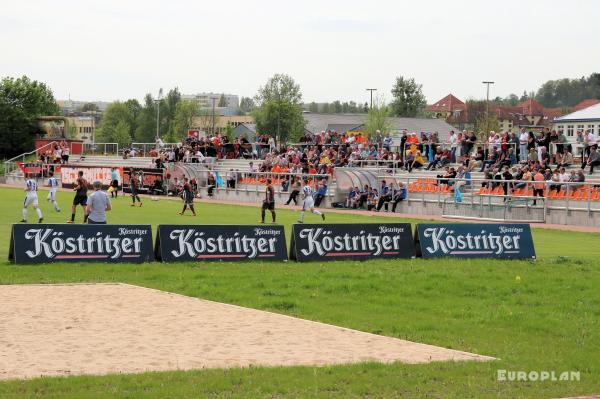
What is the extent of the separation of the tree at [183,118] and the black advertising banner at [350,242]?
135 meters

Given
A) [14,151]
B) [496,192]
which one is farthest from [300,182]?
[14,151]

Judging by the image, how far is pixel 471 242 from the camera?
24.9 meters

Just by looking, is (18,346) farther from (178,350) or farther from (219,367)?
(219,367)

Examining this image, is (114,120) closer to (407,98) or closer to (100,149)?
A: (407,98)

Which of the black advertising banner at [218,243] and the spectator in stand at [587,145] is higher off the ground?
the spectator in stand at [587,145]

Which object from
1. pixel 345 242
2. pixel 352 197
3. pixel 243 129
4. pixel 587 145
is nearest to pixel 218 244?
pixel 345 242

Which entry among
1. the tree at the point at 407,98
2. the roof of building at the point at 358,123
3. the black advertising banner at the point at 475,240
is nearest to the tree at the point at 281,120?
the roof of building at the point at 358,123

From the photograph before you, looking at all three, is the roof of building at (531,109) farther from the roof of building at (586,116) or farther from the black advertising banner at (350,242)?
the black advertising banner at (350,242)

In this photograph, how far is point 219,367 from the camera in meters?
11.6

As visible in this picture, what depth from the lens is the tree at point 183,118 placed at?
159000 mm

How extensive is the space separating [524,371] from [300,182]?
40486mm

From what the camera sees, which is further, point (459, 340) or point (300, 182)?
point (300, 182)

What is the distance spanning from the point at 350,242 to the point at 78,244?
6.41 m

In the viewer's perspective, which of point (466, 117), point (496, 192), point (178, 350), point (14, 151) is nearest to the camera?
point (178, 350)
